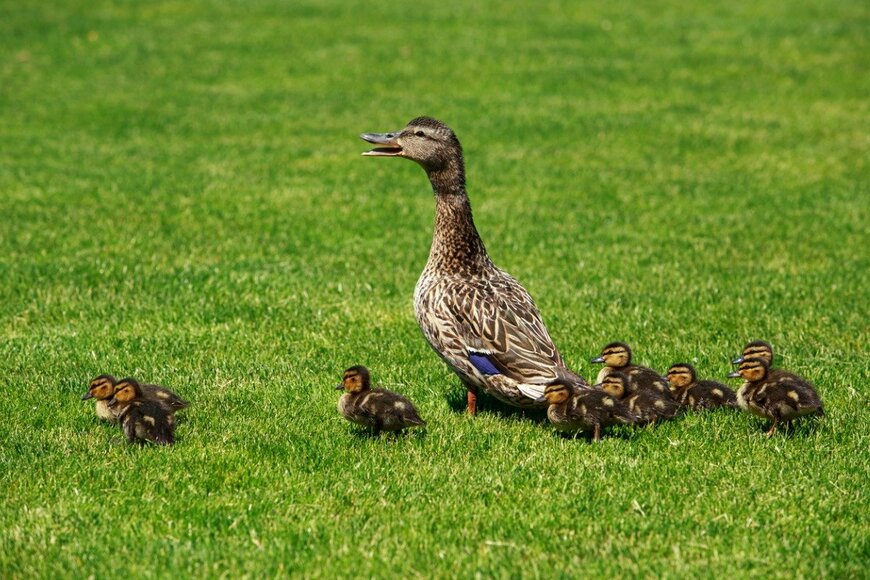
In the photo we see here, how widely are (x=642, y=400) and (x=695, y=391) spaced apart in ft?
1.82

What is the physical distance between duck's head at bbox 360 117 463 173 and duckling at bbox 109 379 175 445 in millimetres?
2678

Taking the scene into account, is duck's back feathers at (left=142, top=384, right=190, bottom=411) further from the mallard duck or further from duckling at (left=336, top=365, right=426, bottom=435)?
the mallard duck

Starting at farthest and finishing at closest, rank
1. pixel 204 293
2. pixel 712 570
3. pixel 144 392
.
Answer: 1. pixel 204 293
2. pixel 144 392
3. pixel 712 570

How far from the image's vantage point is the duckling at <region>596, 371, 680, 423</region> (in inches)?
331

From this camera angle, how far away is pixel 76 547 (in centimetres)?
648

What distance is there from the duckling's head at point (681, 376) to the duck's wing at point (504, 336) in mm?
937

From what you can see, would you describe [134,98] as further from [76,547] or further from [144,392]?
[76,547]

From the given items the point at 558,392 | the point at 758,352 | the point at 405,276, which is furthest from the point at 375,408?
the point at 405,276

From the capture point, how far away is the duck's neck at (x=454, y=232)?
30.4 ft

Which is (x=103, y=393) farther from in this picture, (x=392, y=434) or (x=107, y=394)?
(x=392, y=434)

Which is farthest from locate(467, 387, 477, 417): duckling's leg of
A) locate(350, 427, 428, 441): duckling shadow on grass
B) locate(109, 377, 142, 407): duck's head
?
locate(109, 377, 142, 407): duck's head

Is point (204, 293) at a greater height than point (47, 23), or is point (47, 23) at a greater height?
point (47, 23)

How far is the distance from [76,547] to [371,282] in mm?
6670

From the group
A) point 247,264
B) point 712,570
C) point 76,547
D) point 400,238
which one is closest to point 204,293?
point 247,264
